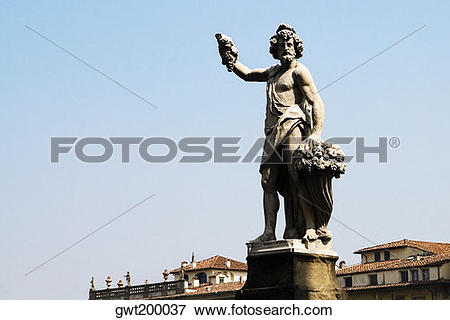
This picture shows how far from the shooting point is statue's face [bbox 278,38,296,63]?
12.8 meters

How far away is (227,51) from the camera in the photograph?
1348 cm

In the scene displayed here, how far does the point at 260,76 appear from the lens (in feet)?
43.7

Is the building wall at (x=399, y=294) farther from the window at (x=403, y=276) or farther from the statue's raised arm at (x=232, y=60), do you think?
the statue's raised arm at (x=232, y=60)

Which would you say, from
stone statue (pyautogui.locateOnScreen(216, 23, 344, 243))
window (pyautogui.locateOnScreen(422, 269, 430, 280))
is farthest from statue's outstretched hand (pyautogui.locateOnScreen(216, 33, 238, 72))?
window (pyautogui.locateOnScreen(422, 269, 430, 280))

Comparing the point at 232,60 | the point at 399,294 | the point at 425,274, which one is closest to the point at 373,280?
the point at 399,294

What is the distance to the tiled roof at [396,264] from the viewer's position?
1950 inches

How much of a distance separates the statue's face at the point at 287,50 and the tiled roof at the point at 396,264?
1509 inches

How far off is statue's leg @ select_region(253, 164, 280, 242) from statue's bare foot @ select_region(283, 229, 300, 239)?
0.59ft

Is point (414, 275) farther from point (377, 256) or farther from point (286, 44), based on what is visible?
point (286, 44)

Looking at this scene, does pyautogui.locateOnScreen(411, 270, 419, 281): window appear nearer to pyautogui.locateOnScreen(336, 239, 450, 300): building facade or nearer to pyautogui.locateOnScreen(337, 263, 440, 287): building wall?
pyautogui.locateOnScreen(336, 239, 450, 300): building facade

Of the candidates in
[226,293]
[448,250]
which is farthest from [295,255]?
[448,250]
